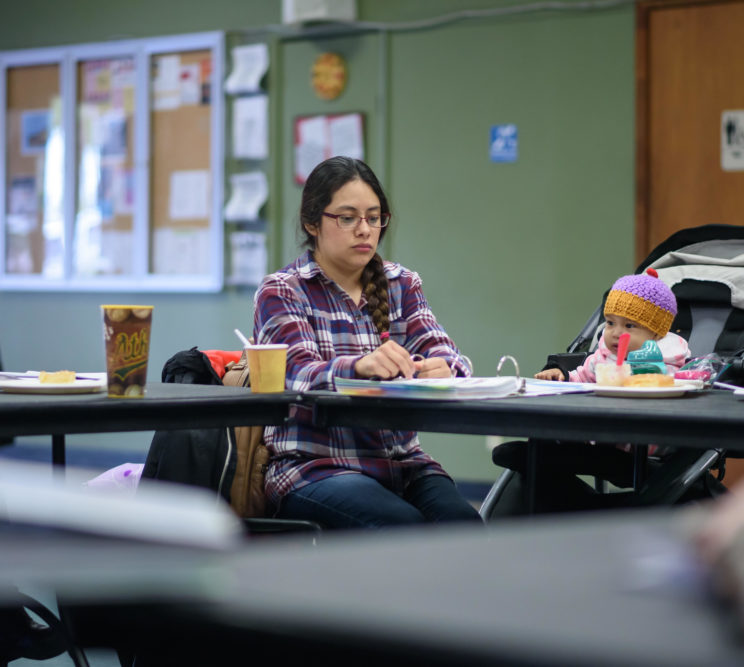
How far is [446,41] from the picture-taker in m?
4.17

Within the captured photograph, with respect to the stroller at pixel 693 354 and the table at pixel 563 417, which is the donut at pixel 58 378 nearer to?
the table at pixel 563 417

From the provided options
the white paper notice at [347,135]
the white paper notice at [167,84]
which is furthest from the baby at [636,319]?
the white paper notice at [167,84]

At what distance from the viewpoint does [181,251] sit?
4629 millimetres

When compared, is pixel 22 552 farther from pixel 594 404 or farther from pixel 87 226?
pixel 87 226

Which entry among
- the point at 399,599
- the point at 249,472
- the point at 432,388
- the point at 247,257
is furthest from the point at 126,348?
the point at 247,257

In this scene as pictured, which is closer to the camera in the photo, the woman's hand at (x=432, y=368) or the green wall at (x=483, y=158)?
the woman's hand at (x=432, y=368)

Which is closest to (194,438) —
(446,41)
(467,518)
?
(467,518)

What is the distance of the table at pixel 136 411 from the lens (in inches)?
54.6

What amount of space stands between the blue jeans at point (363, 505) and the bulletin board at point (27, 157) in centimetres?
370

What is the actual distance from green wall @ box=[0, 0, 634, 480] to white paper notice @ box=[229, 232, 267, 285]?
66mm

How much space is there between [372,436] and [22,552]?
1.38 m

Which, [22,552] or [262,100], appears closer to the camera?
[22,552]

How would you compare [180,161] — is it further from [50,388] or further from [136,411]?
Result: [136,411]

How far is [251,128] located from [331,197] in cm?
261
